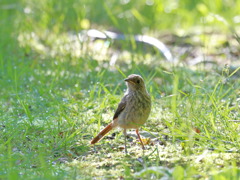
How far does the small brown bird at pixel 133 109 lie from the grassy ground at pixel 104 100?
160 mm


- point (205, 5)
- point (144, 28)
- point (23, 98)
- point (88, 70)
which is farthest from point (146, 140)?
point (205, 5)

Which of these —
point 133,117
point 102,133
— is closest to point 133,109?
point 133,117

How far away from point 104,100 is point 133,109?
0.77 metres

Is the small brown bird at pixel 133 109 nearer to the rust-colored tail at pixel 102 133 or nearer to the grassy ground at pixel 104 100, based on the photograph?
the rust-colored tail at pixel 102 133

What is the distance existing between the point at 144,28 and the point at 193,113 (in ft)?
16.8

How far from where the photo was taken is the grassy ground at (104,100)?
4.26 m

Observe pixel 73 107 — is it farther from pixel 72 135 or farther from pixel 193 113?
pixel 193 113

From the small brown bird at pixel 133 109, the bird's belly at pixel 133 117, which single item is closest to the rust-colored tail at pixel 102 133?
the small brown bird at pixel 133 109

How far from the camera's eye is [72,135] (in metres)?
4.82

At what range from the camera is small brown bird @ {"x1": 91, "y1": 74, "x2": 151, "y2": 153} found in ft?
16.0

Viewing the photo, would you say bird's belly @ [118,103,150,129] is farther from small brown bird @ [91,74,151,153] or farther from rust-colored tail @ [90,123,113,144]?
rust-colored tail @ [90,123,113,144]

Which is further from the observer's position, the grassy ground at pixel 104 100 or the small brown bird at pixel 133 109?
the small brown bird at pixel 133 109

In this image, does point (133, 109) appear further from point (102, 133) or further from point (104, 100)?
point (104, 100)

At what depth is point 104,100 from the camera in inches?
220
